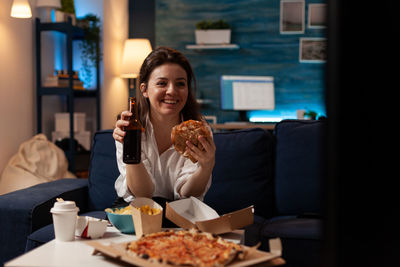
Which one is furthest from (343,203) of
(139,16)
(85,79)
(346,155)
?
(139,16)

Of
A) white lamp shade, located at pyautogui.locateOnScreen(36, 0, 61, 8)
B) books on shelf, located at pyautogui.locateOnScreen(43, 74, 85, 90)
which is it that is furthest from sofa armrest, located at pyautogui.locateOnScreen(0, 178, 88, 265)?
white lamp shade, located at pyautogui.locateOnScreen(36, 0, 61, 8)

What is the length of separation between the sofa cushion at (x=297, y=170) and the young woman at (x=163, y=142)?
0.60 meters

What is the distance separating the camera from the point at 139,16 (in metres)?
5.57

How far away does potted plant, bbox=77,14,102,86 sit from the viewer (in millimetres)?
4320

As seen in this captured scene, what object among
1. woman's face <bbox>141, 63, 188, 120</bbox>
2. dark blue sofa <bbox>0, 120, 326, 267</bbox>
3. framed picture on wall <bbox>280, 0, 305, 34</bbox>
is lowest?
dark blue sofa <bbox>0, 120, 326, 267</bbox>

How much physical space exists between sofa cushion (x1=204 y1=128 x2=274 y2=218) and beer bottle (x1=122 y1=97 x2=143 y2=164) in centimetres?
88

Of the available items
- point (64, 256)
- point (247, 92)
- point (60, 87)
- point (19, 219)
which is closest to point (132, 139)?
point (64, 256)

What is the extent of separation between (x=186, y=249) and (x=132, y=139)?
53 cm

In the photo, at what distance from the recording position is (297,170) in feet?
7.70

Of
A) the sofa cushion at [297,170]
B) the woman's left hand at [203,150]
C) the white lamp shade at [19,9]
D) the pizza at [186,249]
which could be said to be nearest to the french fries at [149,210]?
the pizza at [186,249]

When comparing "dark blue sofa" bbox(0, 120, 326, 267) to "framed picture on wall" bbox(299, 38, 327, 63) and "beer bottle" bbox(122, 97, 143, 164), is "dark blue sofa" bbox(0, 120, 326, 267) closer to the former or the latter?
"beer bottle" bbox(122, 97, 143, 164)

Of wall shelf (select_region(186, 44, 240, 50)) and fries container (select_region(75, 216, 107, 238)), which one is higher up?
wall shelf (select_region(186, 44, 240, 50))

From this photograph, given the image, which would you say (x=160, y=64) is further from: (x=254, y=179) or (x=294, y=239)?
(x=294, y=239)

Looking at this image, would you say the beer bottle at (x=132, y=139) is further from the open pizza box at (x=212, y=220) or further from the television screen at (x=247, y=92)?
the television screen at (x=247, y=92)
